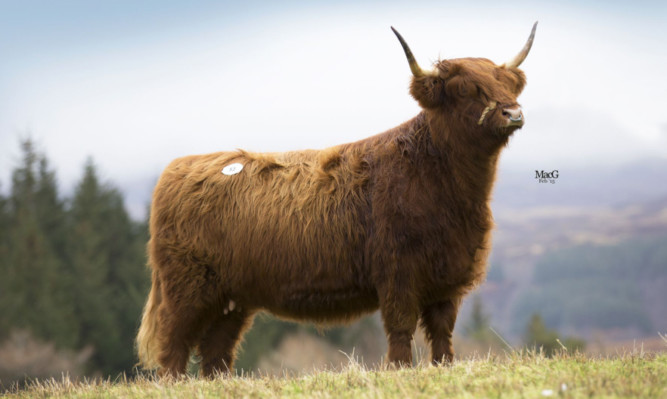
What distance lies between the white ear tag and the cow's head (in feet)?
5.90

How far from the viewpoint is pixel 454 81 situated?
245 inches

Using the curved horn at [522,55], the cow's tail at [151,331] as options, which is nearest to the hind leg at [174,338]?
the cow's tail at [151,331]

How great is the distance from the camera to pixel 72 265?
38969mm

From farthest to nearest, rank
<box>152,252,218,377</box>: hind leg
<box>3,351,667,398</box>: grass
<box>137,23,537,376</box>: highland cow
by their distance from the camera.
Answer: <box>152,252,218,377</box>: hind leg < <box>137,23,537,376</box>: highland cow < <box>3,351,667,398</box>: grass

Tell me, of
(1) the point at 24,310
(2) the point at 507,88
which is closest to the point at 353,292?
(2) the point at 507,88

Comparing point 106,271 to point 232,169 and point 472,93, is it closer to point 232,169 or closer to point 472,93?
point 232,169

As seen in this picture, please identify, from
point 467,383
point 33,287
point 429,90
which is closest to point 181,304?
point 429,90

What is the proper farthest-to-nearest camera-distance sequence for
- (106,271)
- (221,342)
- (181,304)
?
(106,271) < (221,342) < (181,304)

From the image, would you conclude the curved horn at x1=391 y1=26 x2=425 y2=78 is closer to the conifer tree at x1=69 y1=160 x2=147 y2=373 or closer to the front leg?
the front leg

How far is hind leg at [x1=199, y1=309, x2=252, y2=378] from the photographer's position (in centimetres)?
720

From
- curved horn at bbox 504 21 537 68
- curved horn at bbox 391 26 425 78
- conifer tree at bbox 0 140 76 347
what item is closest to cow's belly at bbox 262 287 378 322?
curved horn at bbox 391 26 425 78

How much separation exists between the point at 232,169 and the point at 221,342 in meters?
1.64

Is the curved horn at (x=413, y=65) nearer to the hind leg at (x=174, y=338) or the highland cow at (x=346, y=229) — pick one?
the highland cow at (x=346, y=229)

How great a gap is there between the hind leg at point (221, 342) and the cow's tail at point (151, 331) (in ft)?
1.45
